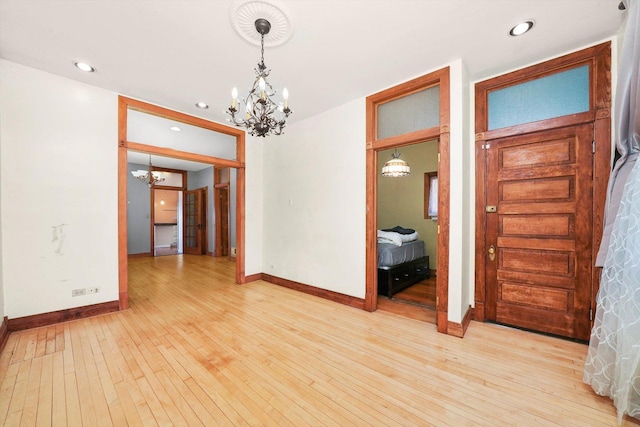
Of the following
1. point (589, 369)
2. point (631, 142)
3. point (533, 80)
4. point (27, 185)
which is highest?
point (533, 80)

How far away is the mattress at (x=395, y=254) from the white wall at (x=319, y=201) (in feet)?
2.03

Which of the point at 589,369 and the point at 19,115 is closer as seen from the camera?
the point at 589,369

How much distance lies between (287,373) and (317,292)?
1.88 meters

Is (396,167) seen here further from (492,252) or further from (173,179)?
(173,179)

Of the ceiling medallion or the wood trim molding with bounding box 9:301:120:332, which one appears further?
the wood trim molding with bounding box 9:301:120:332

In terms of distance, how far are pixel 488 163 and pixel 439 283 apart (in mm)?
1497

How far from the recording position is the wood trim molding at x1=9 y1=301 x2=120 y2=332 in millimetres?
2615

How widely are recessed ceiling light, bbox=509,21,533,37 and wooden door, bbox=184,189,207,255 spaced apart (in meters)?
8.24

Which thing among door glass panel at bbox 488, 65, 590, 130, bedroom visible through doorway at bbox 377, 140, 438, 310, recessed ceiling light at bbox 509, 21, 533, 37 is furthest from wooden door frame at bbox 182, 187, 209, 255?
recessed ceiling light at bbox 509, 21, 533, 37

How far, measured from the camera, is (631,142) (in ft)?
5.66

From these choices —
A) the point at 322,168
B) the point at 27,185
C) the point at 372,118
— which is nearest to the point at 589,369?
the point at 372,118

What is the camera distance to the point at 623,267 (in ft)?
5.07

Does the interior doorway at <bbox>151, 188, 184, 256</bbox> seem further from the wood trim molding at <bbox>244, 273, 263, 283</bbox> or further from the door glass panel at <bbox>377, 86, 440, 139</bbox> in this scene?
the door glass panel at <bbox>377, 86, 440, 139</bbox>

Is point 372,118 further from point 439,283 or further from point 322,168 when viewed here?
point 439,283
